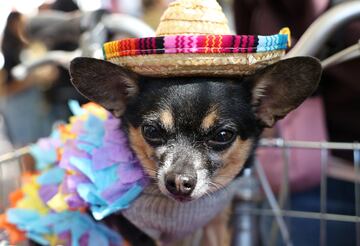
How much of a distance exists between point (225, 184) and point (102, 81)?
0.27 metres

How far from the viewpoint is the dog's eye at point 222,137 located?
0.75 m

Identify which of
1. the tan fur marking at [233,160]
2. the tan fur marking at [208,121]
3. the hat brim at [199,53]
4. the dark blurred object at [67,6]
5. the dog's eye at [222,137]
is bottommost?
the tan fur marking at [233,160]

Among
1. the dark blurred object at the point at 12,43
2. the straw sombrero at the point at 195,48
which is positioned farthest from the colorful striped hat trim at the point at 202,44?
the dark blurred object at the point at 12,43

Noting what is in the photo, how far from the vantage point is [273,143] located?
91 cm

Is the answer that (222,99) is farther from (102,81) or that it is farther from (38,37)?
(38,37)

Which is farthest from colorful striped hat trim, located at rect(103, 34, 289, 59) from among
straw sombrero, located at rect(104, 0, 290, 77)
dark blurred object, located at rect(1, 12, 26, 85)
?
dark blurred object, located at rect(1, 12, 26, 85)

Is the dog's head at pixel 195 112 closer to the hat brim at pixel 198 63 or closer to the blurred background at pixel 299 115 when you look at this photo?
the hat brim at pixel 198 63

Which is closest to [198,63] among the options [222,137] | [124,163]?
[222,137]

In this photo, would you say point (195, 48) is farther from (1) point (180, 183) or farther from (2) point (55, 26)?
(2) point (55, 26)

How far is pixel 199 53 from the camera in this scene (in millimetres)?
653

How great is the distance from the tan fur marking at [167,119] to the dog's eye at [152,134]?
0.8 inches

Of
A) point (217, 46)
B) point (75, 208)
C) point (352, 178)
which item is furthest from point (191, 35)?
point (352, 178)

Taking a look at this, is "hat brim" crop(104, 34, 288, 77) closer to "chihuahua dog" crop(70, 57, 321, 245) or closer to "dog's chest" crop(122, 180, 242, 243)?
"chihuahua dog" crop(70, 57, 321, 245)

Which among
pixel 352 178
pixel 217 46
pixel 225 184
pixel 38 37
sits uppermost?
pixel 217 46
